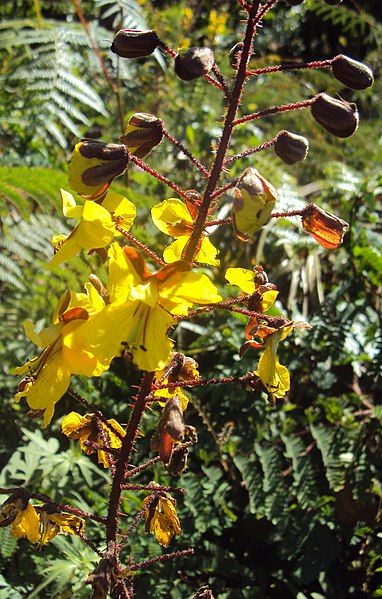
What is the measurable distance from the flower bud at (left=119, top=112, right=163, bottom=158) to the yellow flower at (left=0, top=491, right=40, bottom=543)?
703 mm

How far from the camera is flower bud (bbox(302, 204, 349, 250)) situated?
49.2 inches

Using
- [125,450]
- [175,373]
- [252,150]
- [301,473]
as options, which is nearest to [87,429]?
[125,450]

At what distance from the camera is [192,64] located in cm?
116

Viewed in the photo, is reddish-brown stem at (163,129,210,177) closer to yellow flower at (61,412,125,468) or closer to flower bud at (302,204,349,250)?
flower bud at (302,204,349,250)

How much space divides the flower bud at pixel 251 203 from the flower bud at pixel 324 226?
16 cm

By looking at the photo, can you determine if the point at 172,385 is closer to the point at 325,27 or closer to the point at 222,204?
the point at 222,204

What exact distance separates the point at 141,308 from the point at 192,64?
16.2 inches

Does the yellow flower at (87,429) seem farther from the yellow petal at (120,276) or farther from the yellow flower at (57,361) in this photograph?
the yellow petal at (120,276)

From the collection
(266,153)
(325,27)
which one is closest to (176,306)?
Result: (266,153)

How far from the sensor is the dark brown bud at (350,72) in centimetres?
125

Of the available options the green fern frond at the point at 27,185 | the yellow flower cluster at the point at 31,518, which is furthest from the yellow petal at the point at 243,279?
the green fern frond at the point at 27,185


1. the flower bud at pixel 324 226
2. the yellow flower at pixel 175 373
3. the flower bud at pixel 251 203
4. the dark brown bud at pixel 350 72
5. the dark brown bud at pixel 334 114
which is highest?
the dark brown bud at pixel 350 72

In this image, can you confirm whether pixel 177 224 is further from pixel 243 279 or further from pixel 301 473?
pixel 301 473

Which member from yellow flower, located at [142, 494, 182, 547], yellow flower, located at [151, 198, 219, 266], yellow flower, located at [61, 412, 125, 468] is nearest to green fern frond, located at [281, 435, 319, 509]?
yellow flower, located at [142, 494, 182, 547]
